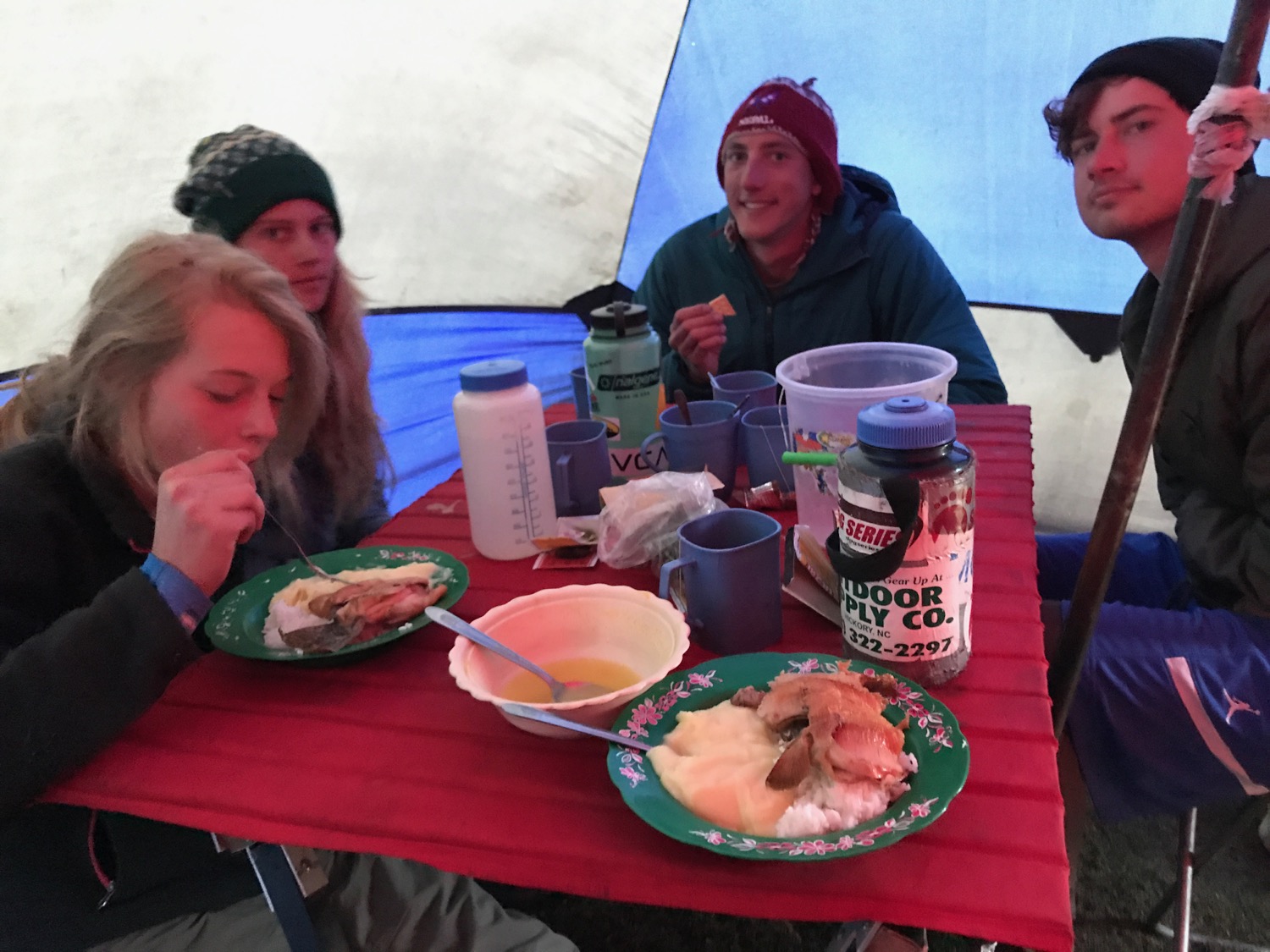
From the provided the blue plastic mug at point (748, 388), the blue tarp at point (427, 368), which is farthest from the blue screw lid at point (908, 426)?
the blue tarp at point (427, 368)

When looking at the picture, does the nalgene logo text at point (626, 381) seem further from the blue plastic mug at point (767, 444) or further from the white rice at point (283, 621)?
the white rice at point (283, 621)

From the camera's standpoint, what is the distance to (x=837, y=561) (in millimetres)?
710

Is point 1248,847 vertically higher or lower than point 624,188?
lower

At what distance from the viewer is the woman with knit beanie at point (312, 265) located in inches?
57.7

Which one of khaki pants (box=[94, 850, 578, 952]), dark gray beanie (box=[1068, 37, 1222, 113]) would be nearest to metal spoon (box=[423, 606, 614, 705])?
khaki pants (box=[94, 850, 578, 952])

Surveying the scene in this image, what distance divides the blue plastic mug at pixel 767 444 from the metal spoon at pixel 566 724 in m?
0.56

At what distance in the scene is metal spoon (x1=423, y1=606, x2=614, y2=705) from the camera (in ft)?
2.52

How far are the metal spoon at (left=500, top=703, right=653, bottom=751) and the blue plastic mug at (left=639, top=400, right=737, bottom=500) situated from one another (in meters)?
0.53

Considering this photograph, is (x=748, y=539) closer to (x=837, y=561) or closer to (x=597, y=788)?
(x=837, y=561)

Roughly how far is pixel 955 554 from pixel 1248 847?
53.8 inches

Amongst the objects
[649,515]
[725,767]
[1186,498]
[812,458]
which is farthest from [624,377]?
[1186,498]

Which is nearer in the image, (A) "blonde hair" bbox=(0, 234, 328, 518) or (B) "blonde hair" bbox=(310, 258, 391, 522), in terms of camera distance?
(A) "blonde hair" bbox=(0, 234, 328, 518)

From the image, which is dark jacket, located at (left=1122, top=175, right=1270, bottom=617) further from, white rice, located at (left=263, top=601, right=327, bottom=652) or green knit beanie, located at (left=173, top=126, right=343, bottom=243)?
green knit beanie, located at (left=173, top=126, right=343, bottom=243)

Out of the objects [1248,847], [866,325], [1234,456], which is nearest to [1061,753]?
[1234,456]
